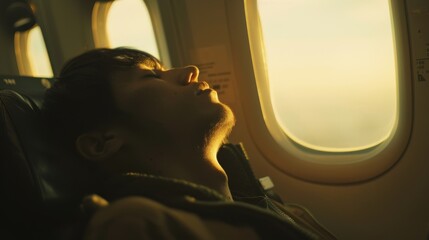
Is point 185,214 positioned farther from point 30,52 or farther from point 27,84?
point 30,52

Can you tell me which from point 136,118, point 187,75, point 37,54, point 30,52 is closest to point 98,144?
point 136,118

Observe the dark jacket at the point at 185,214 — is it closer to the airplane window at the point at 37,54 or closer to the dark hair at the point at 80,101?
the dark hair at the point at 80,101

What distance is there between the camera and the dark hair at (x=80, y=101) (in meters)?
0.98

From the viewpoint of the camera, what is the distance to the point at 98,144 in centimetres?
99

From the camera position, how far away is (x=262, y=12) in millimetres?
1574

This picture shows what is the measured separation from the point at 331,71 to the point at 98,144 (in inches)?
43.8

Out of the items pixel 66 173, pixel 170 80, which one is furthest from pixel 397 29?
pixel 66 173

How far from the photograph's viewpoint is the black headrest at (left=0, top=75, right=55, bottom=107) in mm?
1126

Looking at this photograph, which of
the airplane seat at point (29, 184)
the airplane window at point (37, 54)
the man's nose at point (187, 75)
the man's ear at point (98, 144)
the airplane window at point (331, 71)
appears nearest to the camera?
the airplane seat at point (29, 184)

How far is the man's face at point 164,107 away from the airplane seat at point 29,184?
259 mm

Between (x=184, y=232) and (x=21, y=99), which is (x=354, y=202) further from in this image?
(x=21, y=99)

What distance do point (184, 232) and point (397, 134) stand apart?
1.14 meters

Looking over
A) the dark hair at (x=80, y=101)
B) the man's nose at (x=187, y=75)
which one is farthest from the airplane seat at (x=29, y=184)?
the man's nose at (x=187, y=75)

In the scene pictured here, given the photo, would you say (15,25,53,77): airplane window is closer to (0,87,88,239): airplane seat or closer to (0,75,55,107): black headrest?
(0,75,55,107): black headrest
